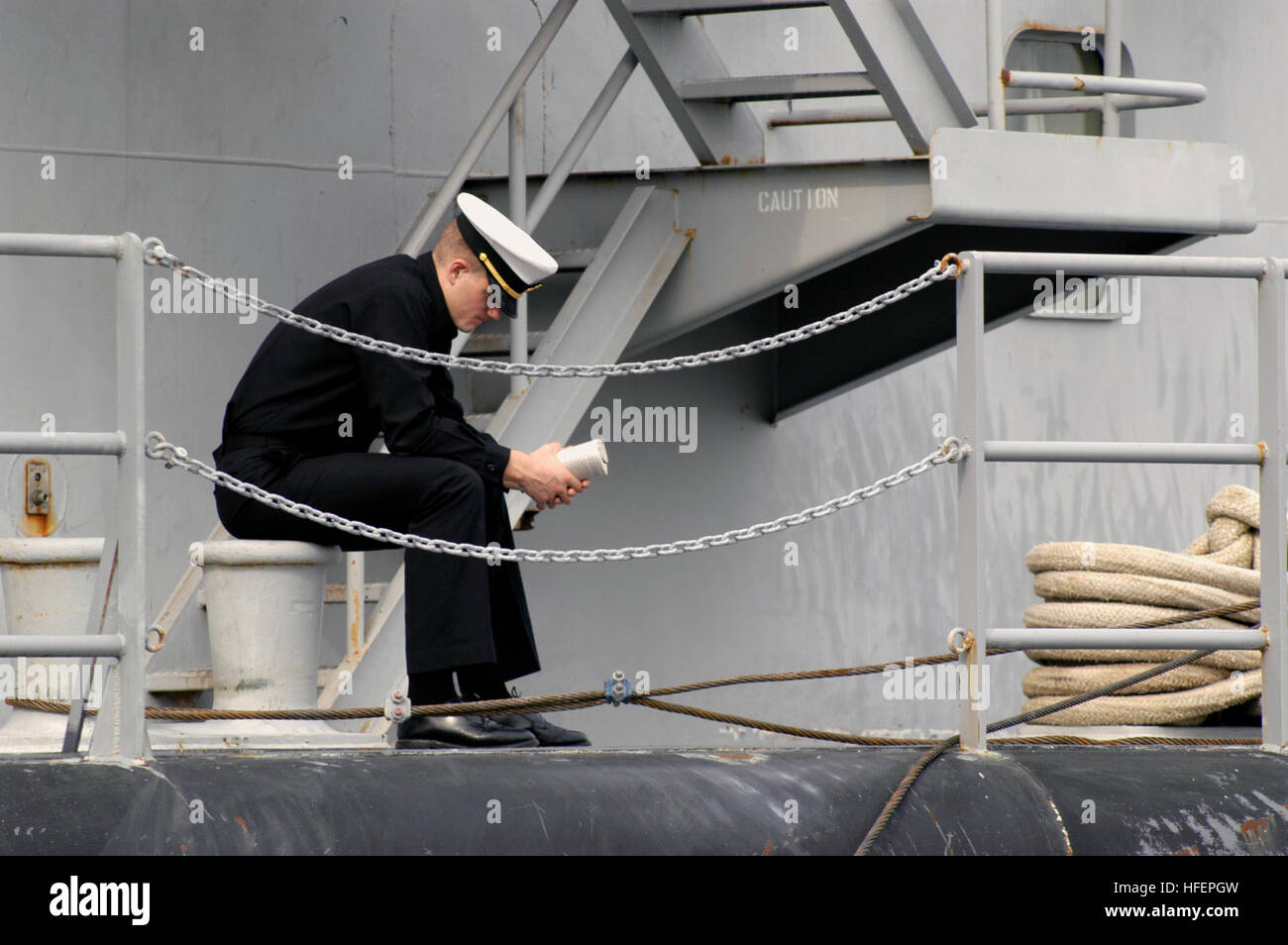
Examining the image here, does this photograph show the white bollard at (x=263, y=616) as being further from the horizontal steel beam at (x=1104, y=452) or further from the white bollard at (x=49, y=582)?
the horizontal steel beam at (x=1104, y=452)

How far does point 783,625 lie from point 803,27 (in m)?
2.26

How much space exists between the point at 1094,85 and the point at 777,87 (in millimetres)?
976

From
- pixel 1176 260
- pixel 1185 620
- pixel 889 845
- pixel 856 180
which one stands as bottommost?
pixel 889 845

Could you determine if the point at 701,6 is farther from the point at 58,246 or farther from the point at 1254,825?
the point at 1254,825

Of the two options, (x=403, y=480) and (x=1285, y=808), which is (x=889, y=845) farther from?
(x=403, y=480)

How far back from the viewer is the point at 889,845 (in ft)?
12.5

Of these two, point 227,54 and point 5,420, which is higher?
point 227,54

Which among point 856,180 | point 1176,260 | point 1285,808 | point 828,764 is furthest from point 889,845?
point 856,180

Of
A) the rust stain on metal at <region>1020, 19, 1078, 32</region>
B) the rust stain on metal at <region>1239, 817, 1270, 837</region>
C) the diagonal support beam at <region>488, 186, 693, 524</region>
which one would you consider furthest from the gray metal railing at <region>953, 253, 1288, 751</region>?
the rust stain on metal at <region>1020, 19, 1078, 32</region>

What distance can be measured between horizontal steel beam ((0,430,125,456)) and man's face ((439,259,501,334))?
1.27m

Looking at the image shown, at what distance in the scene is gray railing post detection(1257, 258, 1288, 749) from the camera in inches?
164

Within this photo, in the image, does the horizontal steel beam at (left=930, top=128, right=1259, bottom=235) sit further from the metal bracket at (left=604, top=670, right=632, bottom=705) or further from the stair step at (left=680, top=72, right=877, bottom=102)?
the metal bracket at (left=604, top=670, right=632, bottom=705)

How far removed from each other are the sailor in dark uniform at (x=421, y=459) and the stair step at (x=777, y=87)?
50.3 inches
